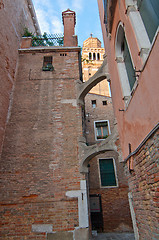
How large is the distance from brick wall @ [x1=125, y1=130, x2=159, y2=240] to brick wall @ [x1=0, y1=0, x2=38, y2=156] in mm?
5136

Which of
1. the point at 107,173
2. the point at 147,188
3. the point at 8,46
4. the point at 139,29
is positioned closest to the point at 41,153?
the point at 147,188

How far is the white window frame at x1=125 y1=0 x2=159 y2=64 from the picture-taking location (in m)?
3.33

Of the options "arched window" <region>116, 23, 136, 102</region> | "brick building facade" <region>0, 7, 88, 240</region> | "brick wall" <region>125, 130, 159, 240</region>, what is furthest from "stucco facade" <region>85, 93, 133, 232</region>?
"brick wall" <region>125, 130, 159, 240</region>

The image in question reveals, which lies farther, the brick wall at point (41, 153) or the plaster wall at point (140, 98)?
Result: the brick wall at point (41, 153)

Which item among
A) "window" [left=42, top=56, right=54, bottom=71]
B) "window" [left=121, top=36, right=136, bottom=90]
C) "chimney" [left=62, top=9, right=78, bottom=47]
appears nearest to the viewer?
"window" [left=121, top=36, right=136, bottom=90]

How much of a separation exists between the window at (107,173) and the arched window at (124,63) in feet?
26.1

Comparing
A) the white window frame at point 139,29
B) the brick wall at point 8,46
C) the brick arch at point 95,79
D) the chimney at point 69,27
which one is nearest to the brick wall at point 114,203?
the brick arch at point 95,79

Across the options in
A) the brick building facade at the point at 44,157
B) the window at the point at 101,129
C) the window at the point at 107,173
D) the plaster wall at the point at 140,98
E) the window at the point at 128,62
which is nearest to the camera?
the plaster wall at the point at 140,98

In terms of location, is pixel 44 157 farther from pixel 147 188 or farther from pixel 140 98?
pixel 140 98

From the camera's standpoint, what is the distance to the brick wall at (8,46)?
721 centimetres

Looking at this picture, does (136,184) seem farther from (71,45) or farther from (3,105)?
(71,45)

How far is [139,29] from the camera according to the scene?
3629mm

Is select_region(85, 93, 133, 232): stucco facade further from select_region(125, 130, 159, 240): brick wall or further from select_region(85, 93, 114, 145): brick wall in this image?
select_region(125, 130, 159, 240): brick wall

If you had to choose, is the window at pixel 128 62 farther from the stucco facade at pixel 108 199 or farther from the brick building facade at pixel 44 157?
the stucco facade at pixel 108 199
